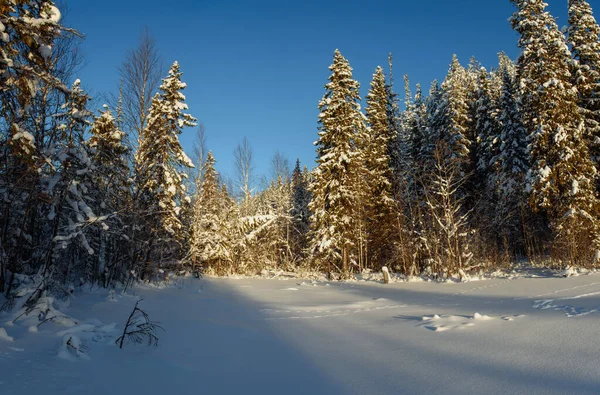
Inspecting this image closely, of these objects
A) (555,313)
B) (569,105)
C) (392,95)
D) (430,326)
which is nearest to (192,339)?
(430,326)

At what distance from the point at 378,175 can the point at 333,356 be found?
19752 millimetres

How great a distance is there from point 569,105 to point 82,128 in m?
19.5

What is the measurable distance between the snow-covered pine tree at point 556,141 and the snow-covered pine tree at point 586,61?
296 centimetres

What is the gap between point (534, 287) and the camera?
1009cm

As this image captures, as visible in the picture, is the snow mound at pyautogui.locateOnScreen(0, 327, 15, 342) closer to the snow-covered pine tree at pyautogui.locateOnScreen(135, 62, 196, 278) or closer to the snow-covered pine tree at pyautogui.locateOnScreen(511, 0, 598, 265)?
the snow-covered pine tree at pyautogui.locateOnScreen(135, 62, 196, 278)

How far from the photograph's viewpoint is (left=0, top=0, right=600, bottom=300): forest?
21.2 ft

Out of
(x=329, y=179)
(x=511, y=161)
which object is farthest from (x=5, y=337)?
(x=511, y=161)

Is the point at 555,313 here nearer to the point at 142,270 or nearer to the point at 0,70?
the point at 0,70

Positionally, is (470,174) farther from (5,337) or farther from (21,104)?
(5,337)

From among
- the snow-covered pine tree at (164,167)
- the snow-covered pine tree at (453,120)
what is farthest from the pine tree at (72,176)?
the snow-covered pine tree at (453,120)

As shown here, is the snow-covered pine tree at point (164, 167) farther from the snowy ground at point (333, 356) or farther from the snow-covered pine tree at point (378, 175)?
the snow-covered pine tree at point (378, 175)

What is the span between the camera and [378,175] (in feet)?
76.0

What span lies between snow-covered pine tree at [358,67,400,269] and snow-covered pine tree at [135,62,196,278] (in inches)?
421

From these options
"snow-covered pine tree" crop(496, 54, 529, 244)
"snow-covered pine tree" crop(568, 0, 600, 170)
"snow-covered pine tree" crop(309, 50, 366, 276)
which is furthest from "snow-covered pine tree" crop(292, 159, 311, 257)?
"snow-covered pine tree" crop(568, 0, 600, 170)
